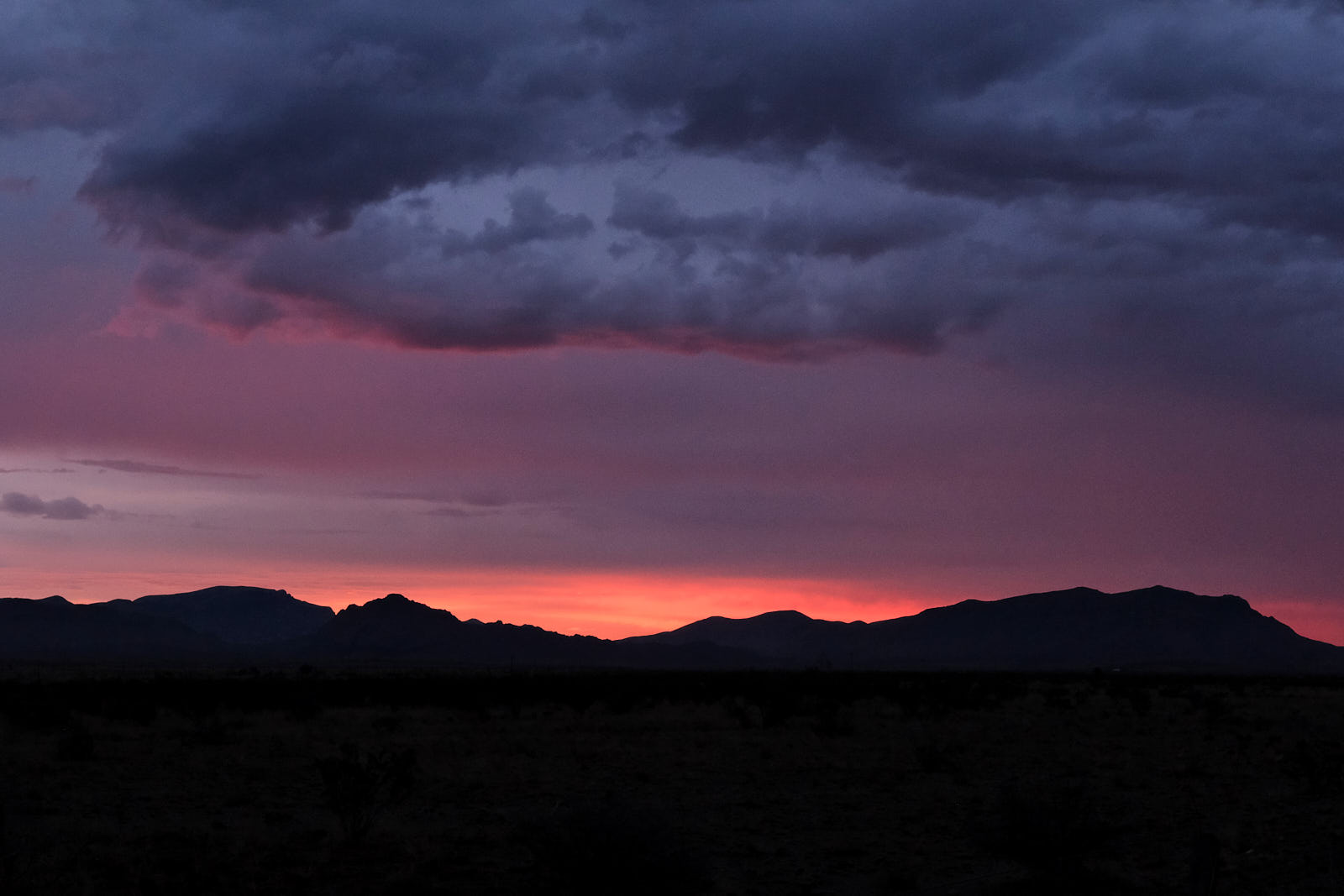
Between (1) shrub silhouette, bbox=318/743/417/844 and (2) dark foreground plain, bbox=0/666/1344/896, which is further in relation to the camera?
(1) shrub silhouette, bbox=318/743/417/844

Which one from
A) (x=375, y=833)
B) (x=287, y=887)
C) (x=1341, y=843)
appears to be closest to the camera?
(x=287, y=887)

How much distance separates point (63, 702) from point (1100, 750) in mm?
35336

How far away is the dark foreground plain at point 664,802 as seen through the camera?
1599 centimetres

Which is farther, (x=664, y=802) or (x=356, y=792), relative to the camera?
(x=664, y=802)

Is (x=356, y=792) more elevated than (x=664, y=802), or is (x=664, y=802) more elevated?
(x=356, y=792)

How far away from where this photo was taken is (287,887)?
1585 centimetres

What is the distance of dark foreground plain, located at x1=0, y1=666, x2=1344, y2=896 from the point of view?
15992 mm

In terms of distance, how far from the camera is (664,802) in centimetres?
2345

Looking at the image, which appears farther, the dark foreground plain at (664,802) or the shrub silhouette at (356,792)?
the shrub silhouette at (356,792)

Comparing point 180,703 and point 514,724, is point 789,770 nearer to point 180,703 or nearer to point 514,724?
point 514,724

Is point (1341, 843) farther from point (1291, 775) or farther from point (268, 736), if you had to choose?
point (268, 736)

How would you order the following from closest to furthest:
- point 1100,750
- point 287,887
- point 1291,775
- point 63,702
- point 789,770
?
point 287,887
point 1291,775
point 789,770
point 1100,750
point 63,702

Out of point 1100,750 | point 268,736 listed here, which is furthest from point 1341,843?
point 268,736

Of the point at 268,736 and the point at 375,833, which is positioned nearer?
the point at 375,833
